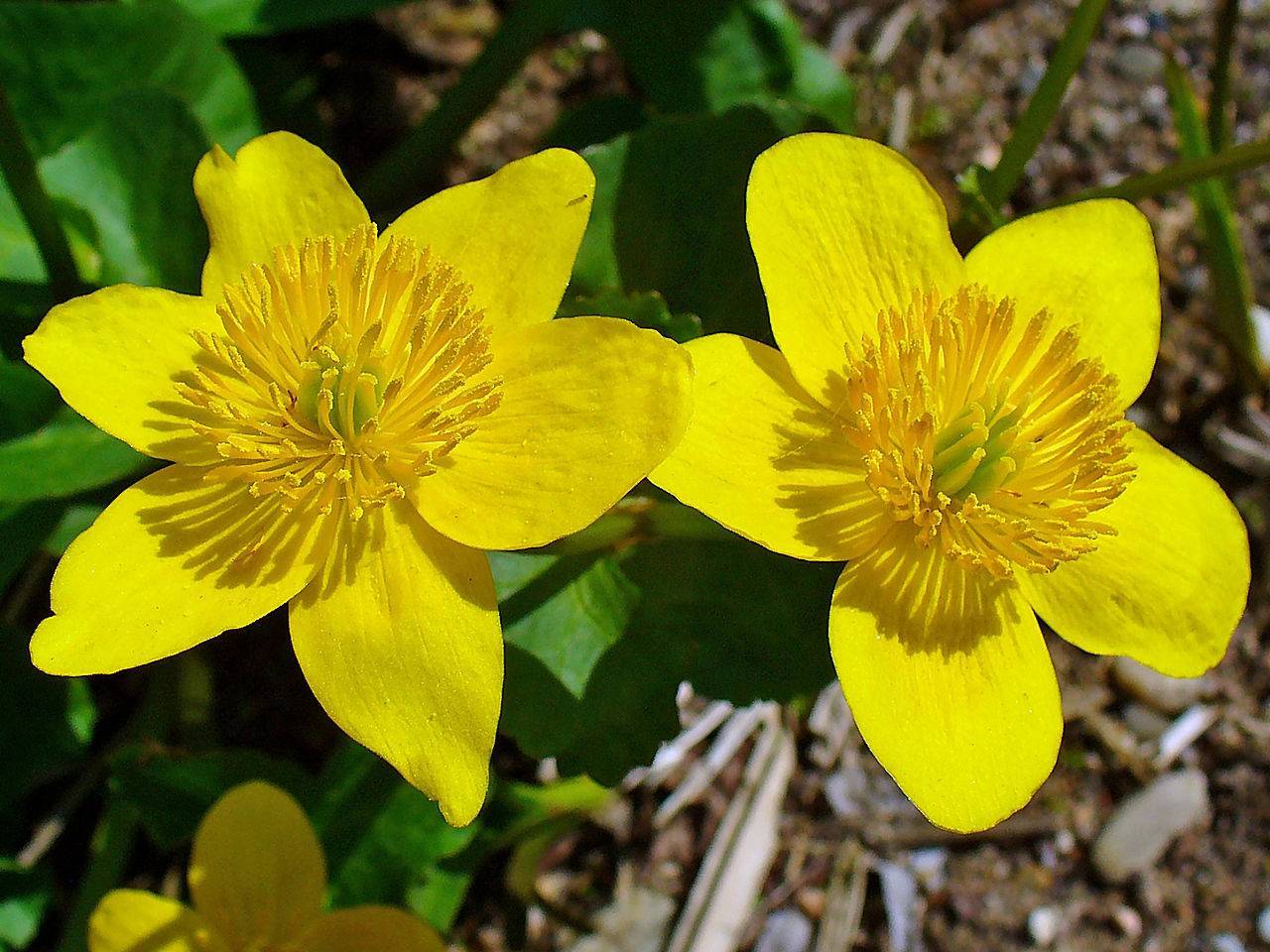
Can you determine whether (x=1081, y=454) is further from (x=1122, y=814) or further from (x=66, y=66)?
(x=66, y=66)

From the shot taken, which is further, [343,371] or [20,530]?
[20,530]

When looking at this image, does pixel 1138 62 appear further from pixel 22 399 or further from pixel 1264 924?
pixel 22 399

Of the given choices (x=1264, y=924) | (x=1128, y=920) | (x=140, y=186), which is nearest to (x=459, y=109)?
(x=140, y=186)

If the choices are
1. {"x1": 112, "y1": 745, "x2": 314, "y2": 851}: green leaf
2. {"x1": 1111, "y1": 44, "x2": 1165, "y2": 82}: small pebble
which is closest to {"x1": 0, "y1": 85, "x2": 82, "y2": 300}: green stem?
{"x1": 112, "y1": 745, "x2": 314, "y2": 851}: green leaf

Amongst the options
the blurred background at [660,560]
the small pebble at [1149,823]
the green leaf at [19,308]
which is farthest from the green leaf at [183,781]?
the small pebble at [1149,823]

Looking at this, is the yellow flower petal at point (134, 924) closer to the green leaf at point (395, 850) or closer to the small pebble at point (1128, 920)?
the green leaf at point (395, 850)

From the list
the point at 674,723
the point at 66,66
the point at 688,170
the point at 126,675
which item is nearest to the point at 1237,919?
the point at 674,723

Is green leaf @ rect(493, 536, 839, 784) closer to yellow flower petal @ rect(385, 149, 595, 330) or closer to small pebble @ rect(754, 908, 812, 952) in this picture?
yellow flower petal @ rect(385, 149, 595, 330)
